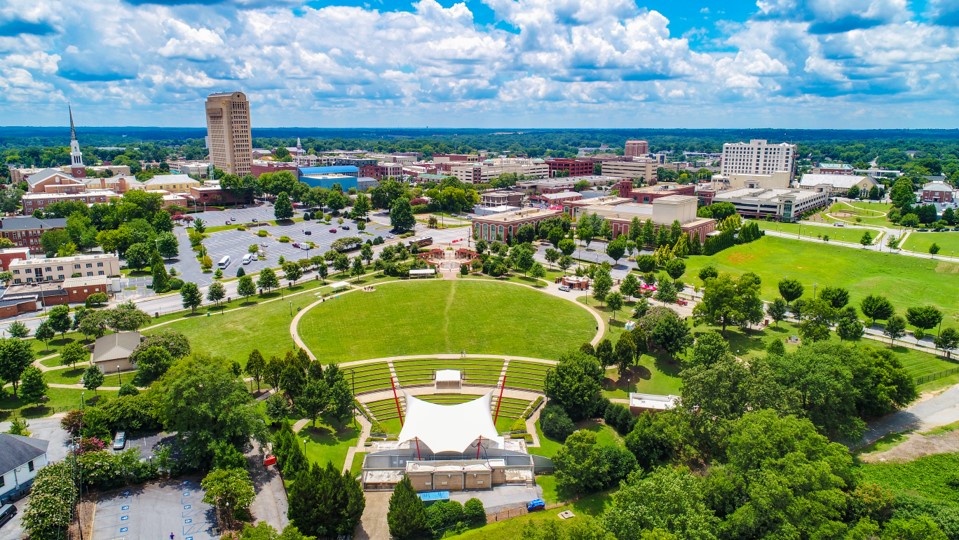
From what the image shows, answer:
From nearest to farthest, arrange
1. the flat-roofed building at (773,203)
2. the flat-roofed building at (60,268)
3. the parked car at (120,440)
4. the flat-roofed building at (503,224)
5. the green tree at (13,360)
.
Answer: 1. the parked car at (120,440)
2. the green tree at (13,360)
3. the flat-roofed building at (60,268)
4. the flat-roofed building at (503,224)
5. the flat-roofed building at (773,203)

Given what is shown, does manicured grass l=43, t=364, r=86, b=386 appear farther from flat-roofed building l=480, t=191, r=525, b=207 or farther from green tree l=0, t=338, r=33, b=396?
flat-roofed building l=480, t=191, r=525, b=207

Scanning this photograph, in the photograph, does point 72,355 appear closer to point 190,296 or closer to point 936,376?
point 190,296

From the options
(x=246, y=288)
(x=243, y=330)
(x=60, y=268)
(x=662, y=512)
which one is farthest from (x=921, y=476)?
(x=60, y=268)

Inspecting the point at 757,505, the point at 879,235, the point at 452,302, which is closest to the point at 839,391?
the point at 757,505

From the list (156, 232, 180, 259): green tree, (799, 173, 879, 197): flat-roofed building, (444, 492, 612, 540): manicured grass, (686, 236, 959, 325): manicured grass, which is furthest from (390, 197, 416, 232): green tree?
(799, 173, 879, 197): flat-roofed building

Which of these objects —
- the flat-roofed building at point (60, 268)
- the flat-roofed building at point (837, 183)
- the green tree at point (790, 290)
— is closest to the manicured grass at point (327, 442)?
the green tree at point (790, 290)

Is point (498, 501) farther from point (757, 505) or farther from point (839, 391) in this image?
point (839, 391)

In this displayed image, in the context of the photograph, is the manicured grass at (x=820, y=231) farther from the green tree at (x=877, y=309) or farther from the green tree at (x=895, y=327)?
the green tree at (x=895, y=327)
